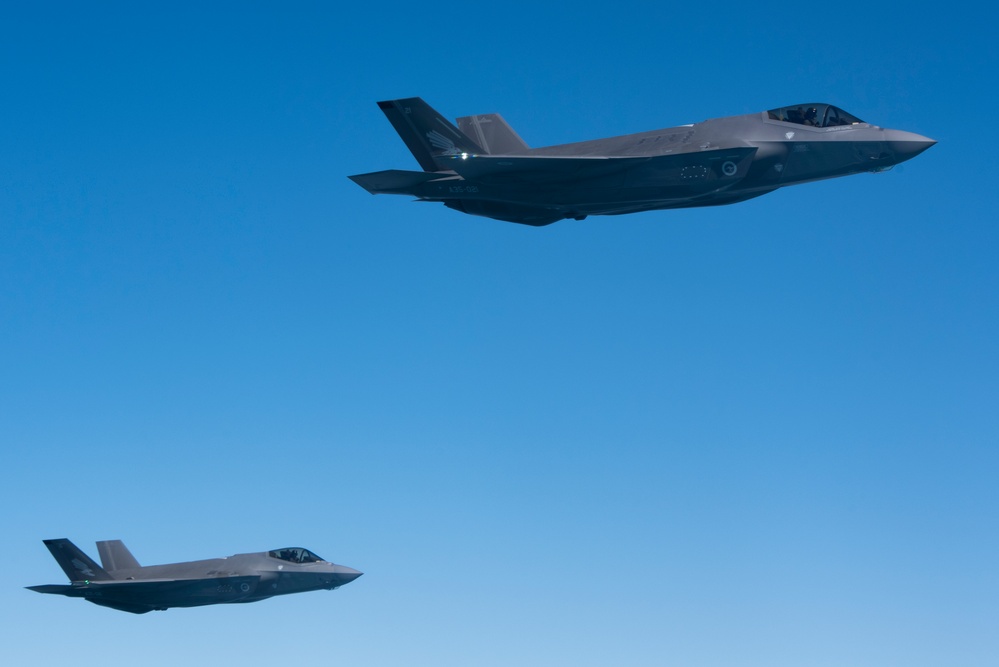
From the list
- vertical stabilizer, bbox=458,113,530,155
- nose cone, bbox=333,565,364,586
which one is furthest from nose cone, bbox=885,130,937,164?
nose cone, bbox=333,565,364,586

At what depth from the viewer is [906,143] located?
41.0 meters

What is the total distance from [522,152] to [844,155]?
14.3 m

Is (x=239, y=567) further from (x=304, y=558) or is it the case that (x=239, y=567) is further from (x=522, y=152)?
(x=522, y=152)

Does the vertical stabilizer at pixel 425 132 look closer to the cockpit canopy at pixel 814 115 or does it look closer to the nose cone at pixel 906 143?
the cockpit canopy at pixel 814 115

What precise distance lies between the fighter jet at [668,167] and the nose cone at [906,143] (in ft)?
0.13

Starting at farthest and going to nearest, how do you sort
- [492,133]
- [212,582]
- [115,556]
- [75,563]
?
[115,556]
[75,563]
[212,582]
[492,133]

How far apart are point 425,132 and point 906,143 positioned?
20222mm

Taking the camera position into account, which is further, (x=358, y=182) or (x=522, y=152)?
(x=522, y=152)

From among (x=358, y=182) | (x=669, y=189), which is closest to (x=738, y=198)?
(x=669, y=189)

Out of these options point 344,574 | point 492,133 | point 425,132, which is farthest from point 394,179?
point 344,574

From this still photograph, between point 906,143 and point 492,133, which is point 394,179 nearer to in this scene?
point 492,133

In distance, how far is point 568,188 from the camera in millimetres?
42219

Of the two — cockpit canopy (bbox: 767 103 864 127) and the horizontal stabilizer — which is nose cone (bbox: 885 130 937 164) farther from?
the horizontal stabilizer

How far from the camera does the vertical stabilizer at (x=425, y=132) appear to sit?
4519 centimetres
